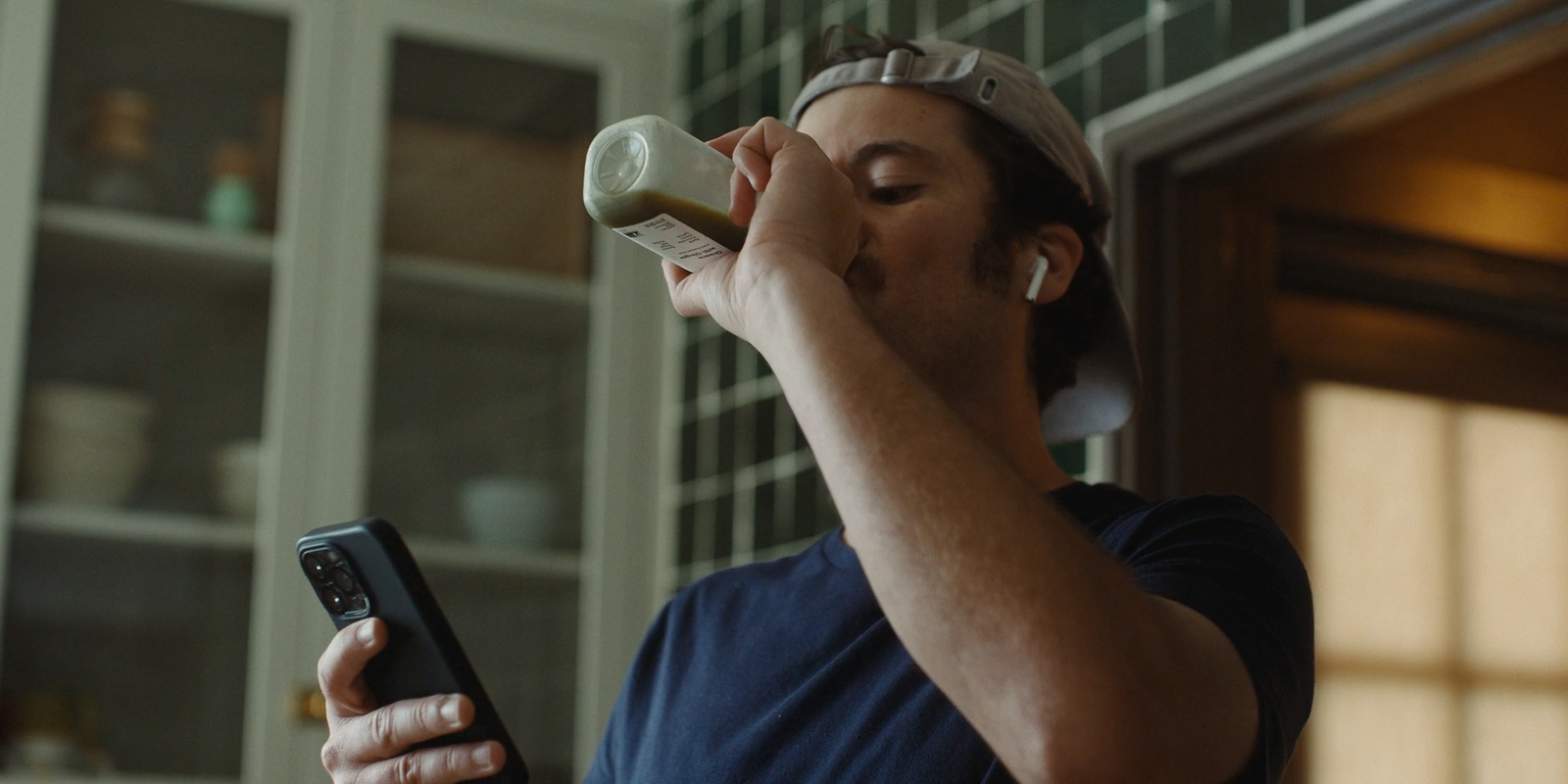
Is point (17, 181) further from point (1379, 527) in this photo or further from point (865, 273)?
point (1379, 527)

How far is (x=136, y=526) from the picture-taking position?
2133mm

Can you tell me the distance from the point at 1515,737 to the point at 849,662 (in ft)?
2.97

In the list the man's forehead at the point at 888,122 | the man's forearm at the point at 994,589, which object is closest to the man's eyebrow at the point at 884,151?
the man's forehead at the point at 888,122

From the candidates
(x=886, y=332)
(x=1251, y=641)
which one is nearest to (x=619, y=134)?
(x=886, y=332)

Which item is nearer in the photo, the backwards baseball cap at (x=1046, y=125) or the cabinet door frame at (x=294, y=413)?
the backwards baseball cap at (x=1046, y=125)

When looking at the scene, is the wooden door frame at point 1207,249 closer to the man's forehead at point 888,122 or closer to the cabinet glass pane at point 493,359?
the man's forehead at point 888,122

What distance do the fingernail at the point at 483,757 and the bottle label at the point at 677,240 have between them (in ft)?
0.98

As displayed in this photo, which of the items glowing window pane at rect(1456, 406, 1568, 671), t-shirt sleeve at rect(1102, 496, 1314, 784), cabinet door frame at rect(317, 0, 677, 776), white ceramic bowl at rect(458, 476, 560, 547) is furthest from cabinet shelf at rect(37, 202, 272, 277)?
t-shirt sleeve at rect(1102, 496, 1314, 784)

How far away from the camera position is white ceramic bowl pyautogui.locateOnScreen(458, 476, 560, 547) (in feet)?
7.69

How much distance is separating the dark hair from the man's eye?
6cm

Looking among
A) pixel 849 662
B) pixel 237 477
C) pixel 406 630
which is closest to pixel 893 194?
pixel 849 662

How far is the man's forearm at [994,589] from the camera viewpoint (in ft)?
2.18

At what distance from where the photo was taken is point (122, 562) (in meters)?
2.12

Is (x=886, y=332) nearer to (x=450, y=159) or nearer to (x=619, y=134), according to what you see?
(x=619, y=134)
